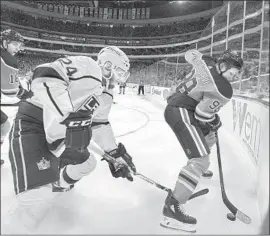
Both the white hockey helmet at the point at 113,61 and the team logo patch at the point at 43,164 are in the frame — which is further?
the white hockey helmet at the point at 113,61

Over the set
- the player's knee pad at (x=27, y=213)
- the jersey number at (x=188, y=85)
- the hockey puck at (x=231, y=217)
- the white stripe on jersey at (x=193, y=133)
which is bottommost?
the hockey puck at (x=231, y=217)

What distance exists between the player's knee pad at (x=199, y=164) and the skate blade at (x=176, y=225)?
308mm

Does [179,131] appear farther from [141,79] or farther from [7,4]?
[7,4]

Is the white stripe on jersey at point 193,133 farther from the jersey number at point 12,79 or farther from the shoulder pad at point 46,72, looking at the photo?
the jersey number at point 12,79

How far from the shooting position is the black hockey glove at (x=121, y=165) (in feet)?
6.17

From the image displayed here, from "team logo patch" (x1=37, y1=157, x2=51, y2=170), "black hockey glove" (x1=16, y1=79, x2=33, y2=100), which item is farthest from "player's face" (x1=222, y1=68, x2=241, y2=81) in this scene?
"black hockey glove" (x1=16, y1=79, x2=33, y2=100)

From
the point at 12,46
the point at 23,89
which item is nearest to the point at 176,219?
the point at 23,89

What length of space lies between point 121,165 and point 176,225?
2.07 feet

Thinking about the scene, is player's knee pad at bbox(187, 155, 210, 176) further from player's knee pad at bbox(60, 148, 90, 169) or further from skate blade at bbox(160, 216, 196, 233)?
player's knee pad at bbox(60, 148, 90, 169)

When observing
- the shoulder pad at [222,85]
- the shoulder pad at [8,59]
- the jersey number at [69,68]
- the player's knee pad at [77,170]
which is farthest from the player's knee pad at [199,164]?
the shoulder pad at [8,59]

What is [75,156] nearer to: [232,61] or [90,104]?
[90,104]

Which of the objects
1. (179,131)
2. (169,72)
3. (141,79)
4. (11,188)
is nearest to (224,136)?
(179,131)

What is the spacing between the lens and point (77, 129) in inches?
48.6

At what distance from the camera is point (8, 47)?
2082 mm
